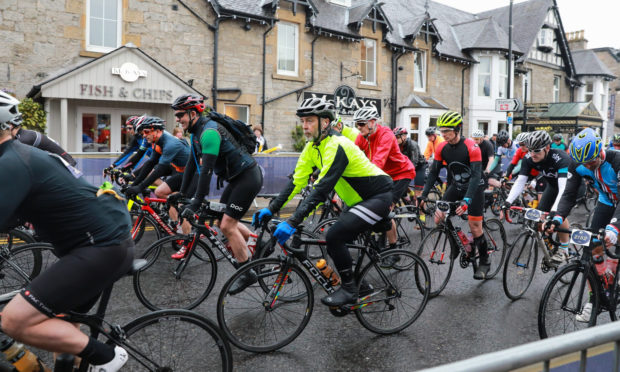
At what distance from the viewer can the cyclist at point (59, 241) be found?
2.34m

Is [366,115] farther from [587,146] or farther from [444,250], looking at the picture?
[587,146]

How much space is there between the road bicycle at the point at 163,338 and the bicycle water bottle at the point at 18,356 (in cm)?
26

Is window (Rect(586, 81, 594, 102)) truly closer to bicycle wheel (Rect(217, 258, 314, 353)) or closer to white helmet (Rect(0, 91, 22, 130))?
bicycle wheel (Rect(217, 258, 314, 353))

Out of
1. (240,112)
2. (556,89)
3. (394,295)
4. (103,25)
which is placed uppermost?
(556,89)

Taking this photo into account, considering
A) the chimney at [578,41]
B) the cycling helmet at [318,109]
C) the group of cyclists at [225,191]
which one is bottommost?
the group of cyclists at [225,191]

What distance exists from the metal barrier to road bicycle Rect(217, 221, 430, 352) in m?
2.53

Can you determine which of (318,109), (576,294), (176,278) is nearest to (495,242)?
(576,294)

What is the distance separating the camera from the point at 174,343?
3.00 meters

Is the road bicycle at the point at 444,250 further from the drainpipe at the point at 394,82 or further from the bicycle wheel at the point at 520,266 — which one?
the drainpipe at the point at 394,82

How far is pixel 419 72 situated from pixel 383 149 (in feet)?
63.1

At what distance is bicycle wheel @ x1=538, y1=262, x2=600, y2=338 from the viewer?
4.10 meters

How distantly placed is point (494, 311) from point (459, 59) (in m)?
23.1

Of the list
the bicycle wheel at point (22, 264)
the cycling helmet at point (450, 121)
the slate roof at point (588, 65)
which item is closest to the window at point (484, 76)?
the slate roof at point (588, 65)

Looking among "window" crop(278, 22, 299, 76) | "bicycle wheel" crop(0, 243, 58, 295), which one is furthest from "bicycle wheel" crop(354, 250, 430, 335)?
"window" crop(278, 22, 299, 76)
